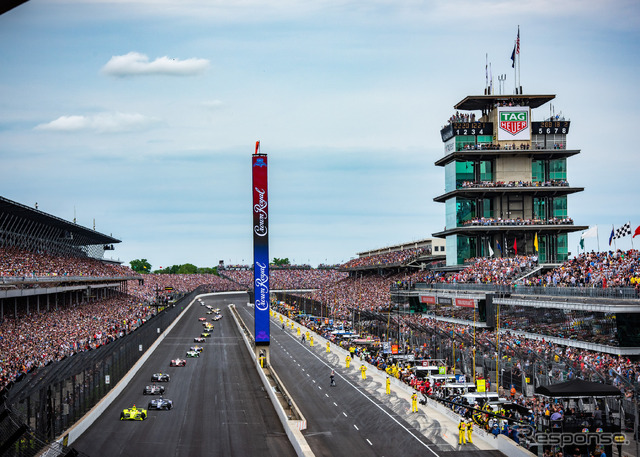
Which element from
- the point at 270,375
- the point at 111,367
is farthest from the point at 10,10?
the point at 270,375

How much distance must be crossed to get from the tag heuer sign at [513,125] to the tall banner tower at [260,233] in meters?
35.0

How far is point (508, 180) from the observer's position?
8906 centimetres

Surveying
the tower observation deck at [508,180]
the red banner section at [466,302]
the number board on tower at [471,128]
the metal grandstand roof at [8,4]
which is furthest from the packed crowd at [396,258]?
the metal grandstand roof at [8,4]

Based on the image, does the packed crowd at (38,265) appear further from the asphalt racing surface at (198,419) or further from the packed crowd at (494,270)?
the packed crowd at (494,270)

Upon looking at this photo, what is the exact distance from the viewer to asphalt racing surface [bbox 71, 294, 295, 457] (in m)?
35.6

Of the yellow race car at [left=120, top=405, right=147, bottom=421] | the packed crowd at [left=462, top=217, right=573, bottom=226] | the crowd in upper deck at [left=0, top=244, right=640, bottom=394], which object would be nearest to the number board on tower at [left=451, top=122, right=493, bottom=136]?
the packed crowd at [left=462, top=217, right=573, bottom=226]

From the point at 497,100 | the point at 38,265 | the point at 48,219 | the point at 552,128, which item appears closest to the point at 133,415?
the point at 38,265

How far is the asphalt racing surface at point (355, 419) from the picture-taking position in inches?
1405

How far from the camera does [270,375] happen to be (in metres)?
59.1

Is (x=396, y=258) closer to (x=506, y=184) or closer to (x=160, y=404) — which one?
(x=506, y=184)

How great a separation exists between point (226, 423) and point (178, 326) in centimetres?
7189

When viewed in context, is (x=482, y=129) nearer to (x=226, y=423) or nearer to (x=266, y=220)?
(x=266, y=220)

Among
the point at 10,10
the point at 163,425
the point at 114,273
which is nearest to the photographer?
the point at 10,10

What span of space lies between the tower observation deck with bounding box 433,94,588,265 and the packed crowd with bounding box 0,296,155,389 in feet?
134
